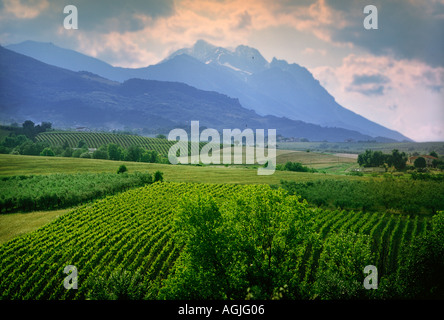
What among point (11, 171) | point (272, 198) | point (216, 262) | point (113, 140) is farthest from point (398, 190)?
point (113, 140)

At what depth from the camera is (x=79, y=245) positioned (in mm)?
33250

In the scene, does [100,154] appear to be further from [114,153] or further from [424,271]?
[424,271]

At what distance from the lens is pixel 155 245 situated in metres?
34.2

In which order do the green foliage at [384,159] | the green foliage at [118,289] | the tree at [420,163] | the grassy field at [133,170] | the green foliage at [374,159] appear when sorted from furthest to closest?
the green foliage at [374,159] → the green foliage at [384,159] → the tree at [420,163] → the grassy field at [133,170] → the green foliage at [118,289]

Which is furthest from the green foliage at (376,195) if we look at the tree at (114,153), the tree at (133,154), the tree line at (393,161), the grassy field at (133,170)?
the tree at (114,153)

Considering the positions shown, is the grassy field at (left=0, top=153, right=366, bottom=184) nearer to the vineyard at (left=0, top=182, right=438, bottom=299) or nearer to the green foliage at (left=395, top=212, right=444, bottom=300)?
the vineyard at (left=0, top=182, right=438, bottom=299)

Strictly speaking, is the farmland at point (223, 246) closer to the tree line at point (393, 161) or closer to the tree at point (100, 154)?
the tree line at point (393, 161)

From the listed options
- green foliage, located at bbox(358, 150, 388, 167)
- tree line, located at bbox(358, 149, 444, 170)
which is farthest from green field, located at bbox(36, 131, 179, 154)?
tree line, located at bbox(358, 149, 444, 170)

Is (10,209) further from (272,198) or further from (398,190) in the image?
(398,190)

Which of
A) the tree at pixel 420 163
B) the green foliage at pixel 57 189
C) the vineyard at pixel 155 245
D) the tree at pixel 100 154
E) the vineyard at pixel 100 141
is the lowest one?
the vineyard at pixel 155 245

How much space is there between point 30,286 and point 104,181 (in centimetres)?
3884

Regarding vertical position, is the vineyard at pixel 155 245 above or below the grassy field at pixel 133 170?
below

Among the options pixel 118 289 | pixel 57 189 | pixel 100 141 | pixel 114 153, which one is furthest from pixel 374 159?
pixel 100 141

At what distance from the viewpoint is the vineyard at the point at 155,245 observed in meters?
23.6
